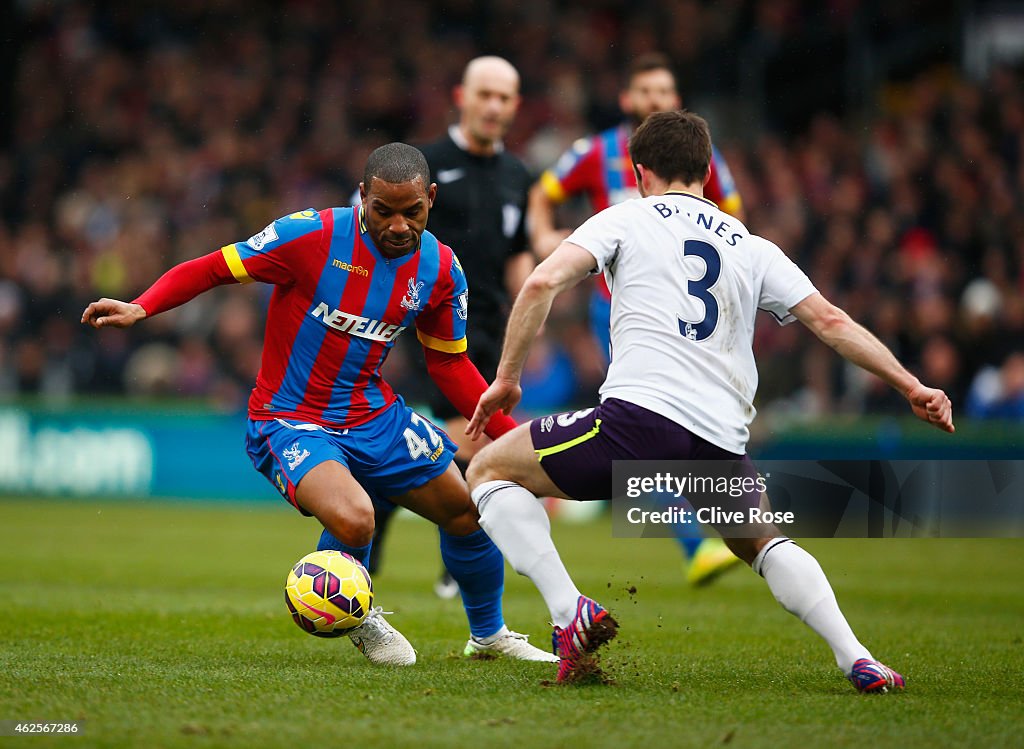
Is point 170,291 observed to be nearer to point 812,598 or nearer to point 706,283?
point 706,283

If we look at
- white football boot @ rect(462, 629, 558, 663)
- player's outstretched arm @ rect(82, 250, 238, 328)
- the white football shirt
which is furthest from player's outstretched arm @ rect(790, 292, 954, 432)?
player's outstretched arm @ rect(82, 250, 238, 328)

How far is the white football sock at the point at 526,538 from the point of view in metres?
4.86

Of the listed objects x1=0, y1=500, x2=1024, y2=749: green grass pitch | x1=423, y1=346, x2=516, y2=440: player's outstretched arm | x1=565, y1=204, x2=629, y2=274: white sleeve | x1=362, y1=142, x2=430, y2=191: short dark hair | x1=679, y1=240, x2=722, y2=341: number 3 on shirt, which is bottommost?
x1=0, y1=500, x2=1024, y2=749: green grass pitch

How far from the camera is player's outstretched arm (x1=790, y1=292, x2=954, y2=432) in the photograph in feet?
15.5

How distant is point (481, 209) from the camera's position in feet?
25.6

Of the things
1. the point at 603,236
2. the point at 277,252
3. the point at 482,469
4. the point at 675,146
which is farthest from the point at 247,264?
the point at 675,146

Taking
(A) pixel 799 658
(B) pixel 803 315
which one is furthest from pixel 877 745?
(A) pixel 799 658

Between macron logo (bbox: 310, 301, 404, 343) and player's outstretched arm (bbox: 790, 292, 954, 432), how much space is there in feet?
6.00

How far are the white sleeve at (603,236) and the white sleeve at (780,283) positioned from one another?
518 mm

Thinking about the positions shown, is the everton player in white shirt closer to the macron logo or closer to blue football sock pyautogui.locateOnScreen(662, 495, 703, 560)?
the macron logo

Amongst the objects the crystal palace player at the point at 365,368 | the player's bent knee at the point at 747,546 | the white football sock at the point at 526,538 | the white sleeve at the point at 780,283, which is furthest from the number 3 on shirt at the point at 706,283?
the crystal palace player at the point at 365,368

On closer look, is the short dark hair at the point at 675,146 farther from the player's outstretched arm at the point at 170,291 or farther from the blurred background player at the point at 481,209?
the blurred background player at the point at 481,209

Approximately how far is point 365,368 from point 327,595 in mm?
1054

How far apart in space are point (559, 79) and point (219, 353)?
6733 millimetres
